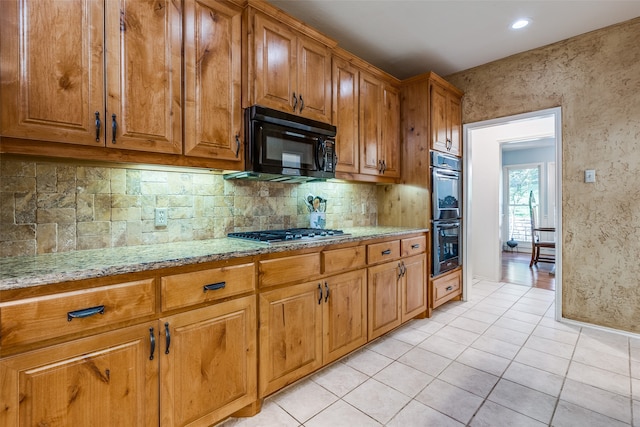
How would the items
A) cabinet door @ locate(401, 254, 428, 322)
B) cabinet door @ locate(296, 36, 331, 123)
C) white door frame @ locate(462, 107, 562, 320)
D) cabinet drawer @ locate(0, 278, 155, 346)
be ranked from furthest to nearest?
1. white door frame @ locate(462, 107, 562, 320)
2. cabinet door @ locate(401, 254, 428, 322)
3. cabinet door @ locate(296, 36, 331, 123)
4. cabinet drawer @ locate(0, 278, 155, 346)

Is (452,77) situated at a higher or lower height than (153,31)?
higher

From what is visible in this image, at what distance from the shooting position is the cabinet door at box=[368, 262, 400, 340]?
2453 mm

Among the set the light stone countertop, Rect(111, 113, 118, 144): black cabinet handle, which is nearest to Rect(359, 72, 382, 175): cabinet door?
the light stone countertop

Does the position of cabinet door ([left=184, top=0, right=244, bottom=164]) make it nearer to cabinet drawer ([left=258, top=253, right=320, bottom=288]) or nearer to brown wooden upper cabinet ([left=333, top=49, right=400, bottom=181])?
cabinet drawer ([left=258, top=253, right=320, bottom=288])

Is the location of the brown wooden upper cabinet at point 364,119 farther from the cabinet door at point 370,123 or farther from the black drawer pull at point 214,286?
the black drawer pull at point 214,286

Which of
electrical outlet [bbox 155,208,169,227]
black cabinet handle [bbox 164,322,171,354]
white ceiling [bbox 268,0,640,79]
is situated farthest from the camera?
white ceiling [bbox 268,0,640,79]

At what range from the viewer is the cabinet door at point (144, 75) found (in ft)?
4.79

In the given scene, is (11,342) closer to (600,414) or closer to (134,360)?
(134,360)

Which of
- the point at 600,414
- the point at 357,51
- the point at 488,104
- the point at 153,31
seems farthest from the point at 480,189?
the point at 153,31

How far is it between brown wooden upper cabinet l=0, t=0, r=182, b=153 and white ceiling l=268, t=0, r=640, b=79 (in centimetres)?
122

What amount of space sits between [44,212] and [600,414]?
3157 mm

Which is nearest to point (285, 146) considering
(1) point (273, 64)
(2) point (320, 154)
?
(2) point (320, 154)

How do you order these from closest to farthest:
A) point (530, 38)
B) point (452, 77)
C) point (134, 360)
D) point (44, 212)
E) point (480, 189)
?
1. point (134, 360)
2. point (44, 212)
3. point (530, 38)
4. point (452, 77)
5. point (480, 189)

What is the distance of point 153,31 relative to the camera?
5.16 feet
